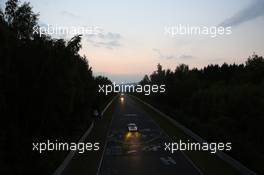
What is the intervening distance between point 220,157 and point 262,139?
58.1 feet

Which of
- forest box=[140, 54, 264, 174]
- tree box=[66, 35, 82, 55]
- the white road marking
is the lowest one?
the white road marking

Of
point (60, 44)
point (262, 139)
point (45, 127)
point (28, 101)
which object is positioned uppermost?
point (60, 44)

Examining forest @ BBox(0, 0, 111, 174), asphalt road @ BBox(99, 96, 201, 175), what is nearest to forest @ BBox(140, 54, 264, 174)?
asphalt road @ BBox(99, 96, 201, 175)

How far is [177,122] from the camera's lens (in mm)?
40531

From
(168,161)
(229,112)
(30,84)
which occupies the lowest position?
(168,161)

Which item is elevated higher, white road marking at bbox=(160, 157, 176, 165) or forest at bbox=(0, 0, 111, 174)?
forest at bbox=(0, 0, 111, 174)

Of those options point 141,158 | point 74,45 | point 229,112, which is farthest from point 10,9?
point 229,112

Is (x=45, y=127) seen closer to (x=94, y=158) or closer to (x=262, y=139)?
(x=94, y=158)

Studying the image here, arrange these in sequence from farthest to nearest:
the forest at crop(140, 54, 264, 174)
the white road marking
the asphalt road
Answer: the forest at crop(140, 54, 264, 174)
the white road marking
the asphalt road

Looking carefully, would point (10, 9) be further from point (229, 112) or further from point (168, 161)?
point (229, 112)

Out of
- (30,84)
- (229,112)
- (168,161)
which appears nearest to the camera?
(168,161)

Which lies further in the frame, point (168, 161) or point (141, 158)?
point (141, 158)

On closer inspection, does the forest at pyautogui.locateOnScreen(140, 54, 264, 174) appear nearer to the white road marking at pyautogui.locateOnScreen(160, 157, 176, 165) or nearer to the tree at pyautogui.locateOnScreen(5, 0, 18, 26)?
the white road marking at pyautogui.locateOnScreen(160, 157, 176, 165)

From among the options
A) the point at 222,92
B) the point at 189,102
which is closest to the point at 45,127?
the point at 222,92
